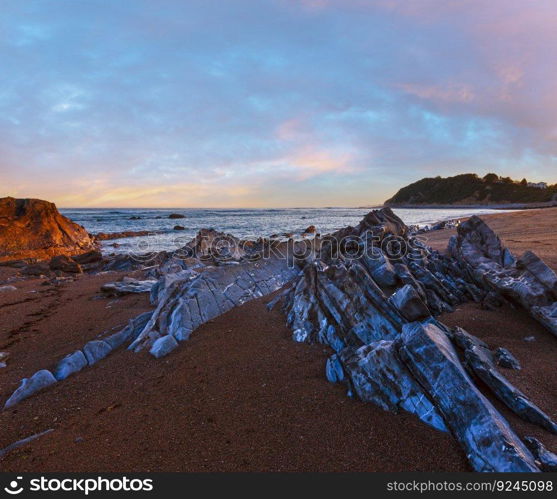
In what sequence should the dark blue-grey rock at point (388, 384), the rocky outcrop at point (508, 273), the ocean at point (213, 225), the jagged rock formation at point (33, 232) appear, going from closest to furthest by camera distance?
the dark blue-grey rock at point (388, 384), the rocky outcrop at point (508, 273), the jagged rock formation at point (33, 232), the ocean at point (213, 225)

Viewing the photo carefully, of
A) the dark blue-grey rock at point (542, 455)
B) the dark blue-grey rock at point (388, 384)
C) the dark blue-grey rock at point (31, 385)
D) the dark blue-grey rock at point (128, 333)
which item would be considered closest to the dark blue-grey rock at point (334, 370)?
the dark blue-grey rock at point (388, 384)

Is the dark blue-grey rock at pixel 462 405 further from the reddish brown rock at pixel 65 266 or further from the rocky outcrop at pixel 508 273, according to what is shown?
the reddish brown rock at pixel 65 266

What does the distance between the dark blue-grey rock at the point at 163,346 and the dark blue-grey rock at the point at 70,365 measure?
1.20m

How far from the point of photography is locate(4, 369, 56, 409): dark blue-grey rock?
441 cm

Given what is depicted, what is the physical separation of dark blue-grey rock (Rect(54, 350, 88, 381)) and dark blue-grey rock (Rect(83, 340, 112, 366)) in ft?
0.29

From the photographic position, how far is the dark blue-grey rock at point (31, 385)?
14.5 ft

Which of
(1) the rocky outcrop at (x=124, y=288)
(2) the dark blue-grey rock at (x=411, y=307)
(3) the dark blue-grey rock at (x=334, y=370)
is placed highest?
(2) the dark blue-grey rock at (x=411, y=307)

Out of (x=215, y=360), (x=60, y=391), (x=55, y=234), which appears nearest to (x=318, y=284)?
(x=215, y=360)

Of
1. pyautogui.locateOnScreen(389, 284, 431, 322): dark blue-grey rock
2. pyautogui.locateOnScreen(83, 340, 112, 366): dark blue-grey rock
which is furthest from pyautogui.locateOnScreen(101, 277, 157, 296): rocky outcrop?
pyautogui.locateOnScreen(389, 284, 431, 322): dark blue-grey rock

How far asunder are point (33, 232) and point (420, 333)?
2804 cm

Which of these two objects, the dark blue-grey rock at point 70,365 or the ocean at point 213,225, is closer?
the dark blue-grey rock at point 70,365

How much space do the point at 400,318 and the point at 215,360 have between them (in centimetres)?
289

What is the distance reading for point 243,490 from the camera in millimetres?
2623

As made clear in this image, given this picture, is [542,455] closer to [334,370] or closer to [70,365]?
[334,370]
